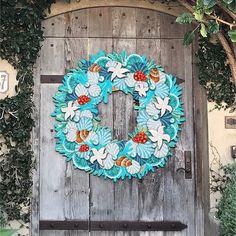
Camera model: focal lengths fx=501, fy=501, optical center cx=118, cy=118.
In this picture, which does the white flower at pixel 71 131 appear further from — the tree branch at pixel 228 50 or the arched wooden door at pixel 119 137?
the tree branch at pixel 228 50

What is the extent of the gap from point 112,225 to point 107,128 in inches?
30.7

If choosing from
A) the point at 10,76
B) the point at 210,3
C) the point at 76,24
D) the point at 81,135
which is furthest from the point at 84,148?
the point at 210,3

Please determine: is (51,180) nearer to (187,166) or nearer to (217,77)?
(187,166)

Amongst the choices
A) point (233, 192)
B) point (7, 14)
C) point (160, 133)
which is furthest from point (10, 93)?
point (233, 192)

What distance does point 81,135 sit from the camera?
4004 millimetres

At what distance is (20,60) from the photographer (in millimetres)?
3957

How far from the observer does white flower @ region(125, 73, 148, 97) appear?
405 cm

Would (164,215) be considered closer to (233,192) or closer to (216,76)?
(233,192)

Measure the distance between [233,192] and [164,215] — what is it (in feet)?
2.49

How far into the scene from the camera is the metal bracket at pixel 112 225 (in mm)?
4004

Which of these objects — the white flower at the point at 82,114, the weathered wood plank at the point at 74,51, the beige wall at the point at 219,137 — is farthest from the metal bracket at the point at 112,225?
the weathered wood plank at the point at 74,51

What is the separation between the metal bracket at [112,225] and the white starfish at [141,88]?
104 centimetres

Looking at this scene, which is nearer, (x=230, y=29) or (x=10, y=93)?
(x=230, y=29)

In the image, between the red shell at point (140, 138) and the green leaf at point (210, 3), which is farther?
the red shell at point (140, 138)
